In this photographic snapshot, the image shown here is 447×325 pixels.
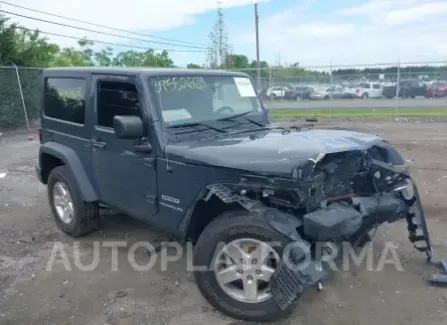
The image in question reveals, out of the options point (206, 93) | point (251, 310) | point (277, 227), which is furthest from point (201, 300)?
point (206, 93)

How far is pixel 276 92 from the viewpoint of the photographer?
2150 centimetres

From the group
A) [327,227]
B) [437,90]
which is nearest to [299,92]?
[437,90]

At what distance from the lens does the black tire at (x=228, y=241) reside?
11.1 feet

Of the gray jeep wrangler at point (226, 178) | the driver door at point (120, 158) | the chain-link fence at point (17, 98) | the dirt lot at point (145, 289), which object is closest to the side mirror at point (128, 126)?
the gray jeep wrangler at point (226, 178)

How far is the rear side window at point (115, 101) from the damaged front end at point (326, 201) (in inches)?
50.9

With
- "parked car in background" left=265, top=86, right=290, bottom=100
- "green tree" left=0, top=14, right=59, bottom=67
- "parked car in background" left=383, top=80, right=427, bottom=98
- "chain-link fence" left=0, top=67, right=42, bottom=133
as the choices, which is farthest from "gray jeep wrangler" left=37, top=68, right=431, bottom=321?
"parked car in background" left=265, top=86, right=290, bottom=100

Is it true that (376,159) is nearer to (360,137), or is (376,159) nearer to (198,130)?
(360,137)

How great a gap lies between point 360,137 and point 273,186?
1128 mm

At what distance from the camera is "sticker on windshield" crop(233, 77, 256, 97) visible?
5043mm

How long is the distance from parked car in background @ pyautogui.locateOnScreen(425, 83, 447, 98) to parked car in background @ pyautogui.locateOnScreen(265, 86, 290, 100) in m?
5.97

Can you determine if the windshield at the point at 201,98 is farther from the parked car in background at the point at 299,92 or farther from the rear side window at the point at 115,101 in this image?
the parked car in background at the point at 299,92

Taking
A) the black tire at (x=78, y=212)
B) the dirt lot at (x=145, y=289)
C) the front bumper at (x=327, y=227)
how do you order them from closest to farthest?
the front bumper at (x=327, y=227), the dirt lot at (x=145, y=289), the black tire at (x=78, y=212)

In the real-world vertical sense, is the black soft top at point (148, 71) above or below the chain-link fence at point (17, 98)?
above

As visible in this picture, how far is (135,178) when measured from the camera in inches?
172
